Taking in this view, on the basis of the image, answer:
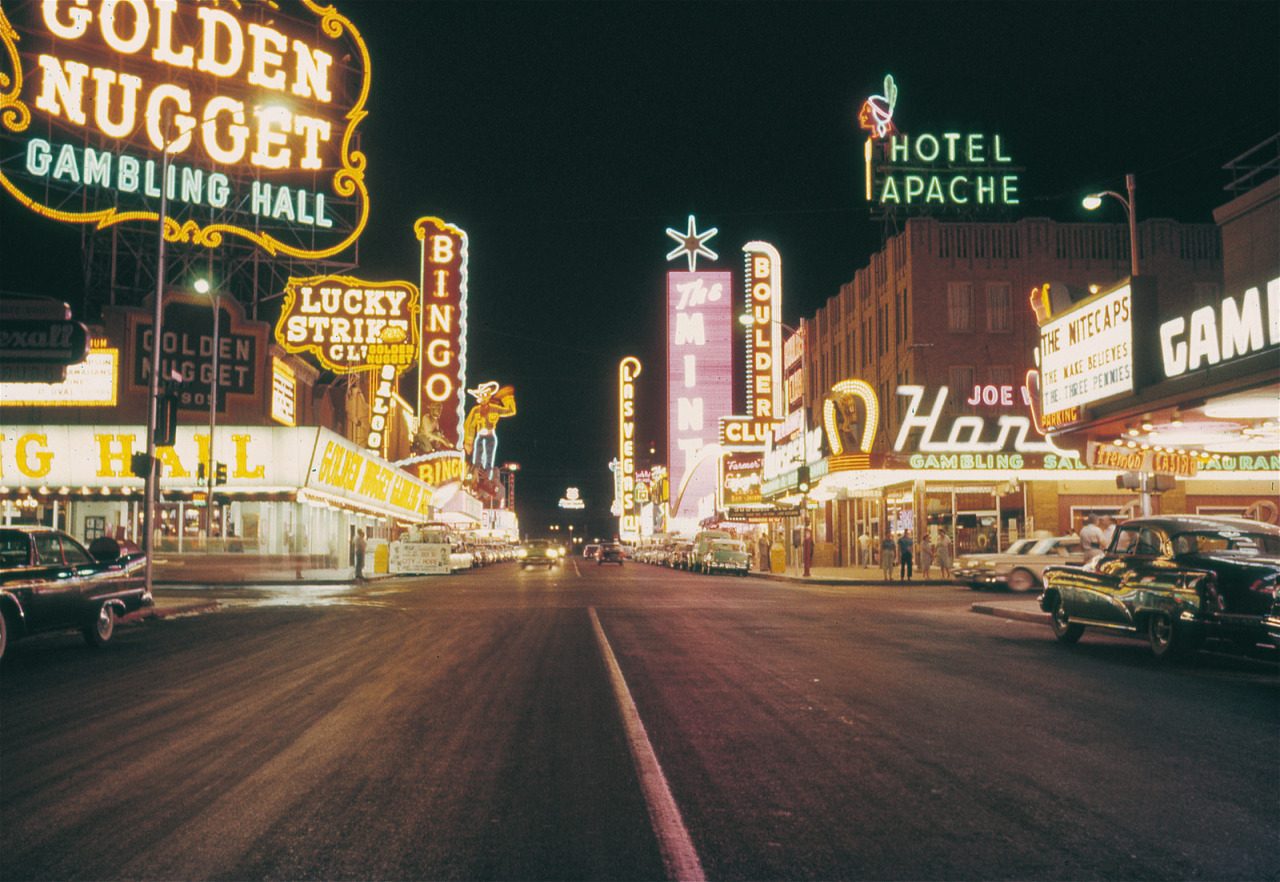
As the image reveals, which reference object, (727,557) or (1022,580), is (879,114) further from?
(1022,580)

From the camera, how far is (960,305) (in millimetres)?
49125

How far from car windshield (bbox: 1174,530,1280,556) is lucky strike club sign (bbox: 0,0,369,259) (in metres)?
34.5

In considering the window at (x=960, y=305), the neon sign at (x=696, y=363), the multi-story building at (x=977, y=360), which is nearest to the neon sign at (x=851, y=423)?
the multi-story building at (x=977, y=360)

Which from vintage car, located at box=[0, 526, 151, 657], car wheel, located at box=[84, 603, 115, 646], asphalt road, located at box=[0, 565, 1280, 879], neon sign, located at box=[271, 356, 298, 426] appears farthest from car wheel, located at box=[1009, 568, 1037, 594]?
neon sign, located at box=[271, 356, 298, 426]

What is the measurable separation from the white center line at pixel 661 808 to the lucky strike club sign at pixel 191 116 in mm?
36211

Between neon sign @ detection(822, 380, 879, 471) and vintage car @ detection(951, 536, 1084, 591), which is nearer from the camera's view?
vintage car @ detection(951, 536, 1084, 591)

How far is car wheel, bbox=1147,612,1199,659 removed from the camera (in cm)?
1317

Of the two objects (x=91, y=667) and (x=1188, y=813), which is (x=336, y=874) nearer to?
(x=1188, y=813)

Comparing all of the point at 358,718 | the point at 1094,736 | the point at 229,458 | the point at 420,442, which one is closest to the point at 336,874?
the point at 358,718

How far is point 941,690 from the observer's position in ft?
36.1

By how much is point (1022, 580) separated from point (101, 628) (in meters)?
23.0

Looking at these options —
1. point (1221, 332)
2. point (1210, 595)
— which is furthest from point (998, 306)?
point (1210, 595)

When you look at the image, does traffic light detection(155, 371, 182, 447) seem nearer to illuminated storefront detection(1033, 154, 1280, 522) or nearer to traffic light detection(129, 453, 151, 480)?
traffic light detection(129, 453, 151, 480)

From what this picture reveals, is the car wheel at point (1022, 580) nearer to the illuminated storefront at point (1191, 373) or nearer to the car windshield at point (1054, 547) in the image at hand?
the car windshield at point (1054, 547)
